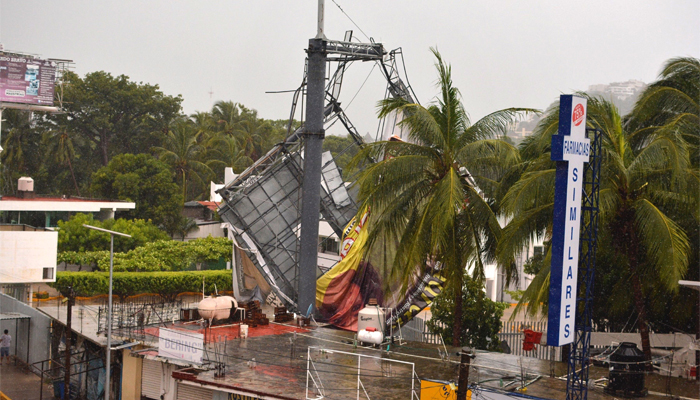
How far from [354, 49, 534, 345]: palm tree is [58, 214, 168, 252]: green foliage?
28948 mm

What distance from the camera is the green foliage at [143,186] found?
202 ft

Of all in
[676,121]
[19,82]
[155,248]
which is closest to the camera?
[676,121]

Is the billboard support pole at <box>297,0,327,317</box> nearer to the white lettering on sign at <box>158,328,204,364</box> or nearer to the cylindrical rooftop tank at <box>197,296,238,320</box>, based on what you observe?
the cylindrical rooftop tank at <box>197,296,238,320</box>

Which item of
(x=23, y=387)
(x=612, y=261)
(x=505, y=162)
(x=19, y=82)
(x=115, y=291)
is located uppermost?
(x=19, y=82)

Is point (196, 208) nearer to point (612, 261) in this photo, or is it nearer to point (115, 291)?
point (115, 291)

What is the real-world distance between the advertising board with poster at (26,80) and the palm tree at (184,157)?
57.1ft

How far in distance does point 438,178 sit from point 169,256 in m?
29.0

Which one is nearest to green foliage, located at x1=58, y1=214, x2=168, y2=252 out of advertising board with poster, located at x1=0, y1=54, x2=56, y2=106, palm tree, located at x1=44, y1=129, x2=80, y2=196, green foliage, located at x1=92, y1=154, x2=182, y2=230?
green foliage, located at x1=92, y1=154, x2=182, y2=230

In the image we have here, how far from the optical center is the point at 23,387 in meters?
30.5

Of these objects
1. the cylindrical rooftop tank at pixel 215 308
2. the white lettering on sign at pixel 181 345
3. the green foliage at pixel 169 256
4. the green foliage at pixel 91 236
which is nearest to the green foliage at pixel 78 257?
the green foliage at pixel 91 236

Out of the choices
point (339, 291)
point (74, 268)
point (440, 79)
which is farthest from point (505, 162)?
point (74, 268)

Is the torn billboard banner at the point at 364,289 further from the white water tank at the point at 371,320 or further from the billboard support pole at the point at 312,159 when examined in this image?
the white water tank at the point at 371,320

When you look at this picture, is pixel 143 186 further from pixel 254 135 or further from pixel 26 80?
pixel 254 135

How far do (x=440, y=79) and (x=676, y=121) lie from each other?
285 inches
